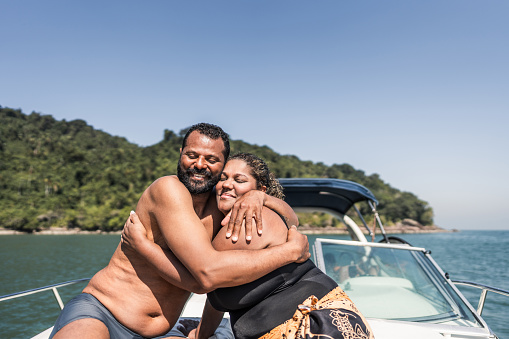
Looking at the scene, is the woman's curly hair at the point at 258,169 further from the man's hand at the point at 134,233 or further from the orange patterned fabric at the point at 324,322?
the orange patterned fabric at the point at 324,322

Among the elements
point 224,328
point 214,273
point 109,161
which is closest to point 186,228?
point 214,273

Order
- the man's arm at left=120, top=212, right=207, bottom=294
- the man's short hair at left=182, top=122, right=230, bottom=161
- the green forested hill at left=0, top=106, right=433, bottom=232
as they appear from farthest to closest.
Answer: the green forested hill at left=0, top=106, right=433, bottom=232 → the man's short hair at left=182, top=122, right=230, bottom=161 → the man's arm at left=120, top=212, right=207, bottom=294

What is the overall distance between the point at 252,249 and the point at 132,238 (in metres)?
0.71

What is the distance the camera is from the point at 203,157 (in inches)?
87.4

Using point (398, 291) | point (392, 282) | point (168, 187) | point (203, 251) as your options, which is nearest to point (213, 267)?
→ point (203, 251)

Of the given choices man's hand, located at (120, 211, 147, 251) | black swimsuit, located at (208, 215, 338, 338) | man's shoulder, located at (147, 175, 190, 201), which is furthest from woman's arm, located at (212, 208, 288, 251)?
man's hand, located at (120, 211, 147, 251)

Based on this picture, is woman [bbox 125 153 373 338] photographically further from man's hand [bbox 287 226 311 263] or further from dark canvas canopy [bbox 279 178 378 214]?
dark canvas canopy [bbox 279 178 378 214]

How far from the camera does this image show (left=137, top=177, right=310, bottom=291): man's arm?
5.74 ft

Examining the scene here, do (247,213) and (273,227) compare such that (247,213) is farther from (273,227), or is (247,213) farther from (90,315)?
(90,315)

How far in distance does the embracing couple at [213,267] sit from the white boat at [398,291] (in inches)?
44.3

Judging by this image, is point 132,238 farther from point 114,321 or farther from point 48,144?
point 48,144

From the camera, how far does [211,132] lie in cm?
228

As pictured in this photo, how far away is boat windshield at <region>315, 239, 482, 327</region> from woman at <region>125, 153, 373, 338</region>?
1.92 metres

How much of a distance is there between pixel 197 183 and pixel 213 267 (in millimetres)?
608
